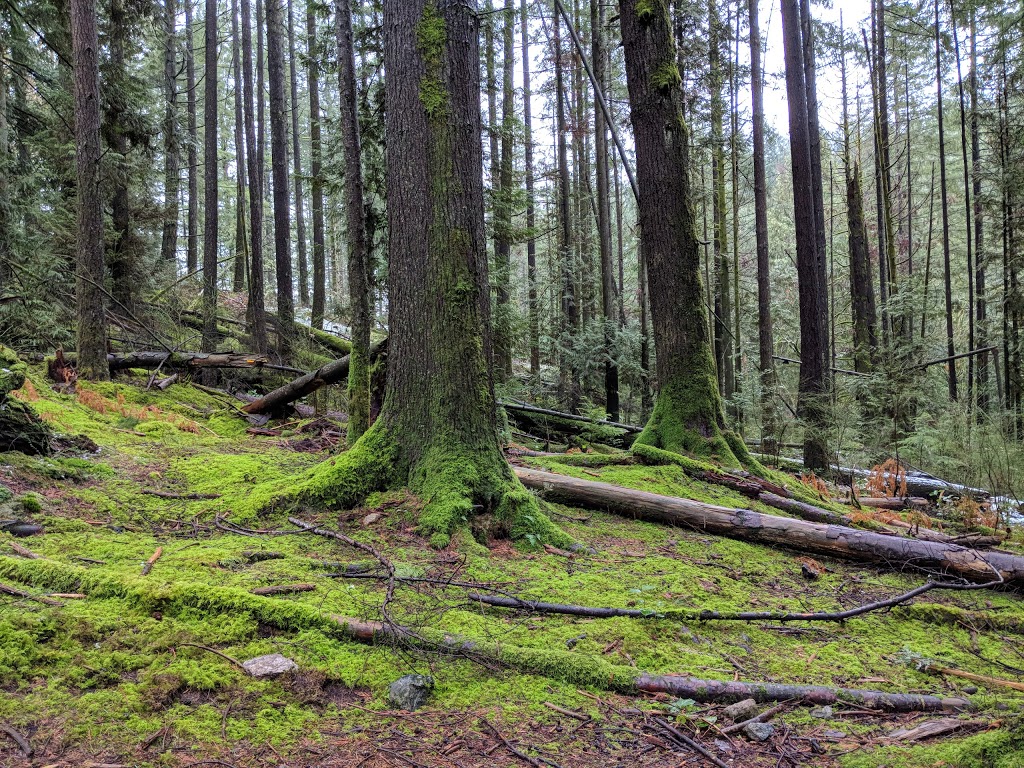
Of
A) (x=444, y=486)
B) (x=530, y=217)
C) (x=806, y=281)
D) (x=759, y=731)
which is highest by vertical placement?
(x=530, y=217)

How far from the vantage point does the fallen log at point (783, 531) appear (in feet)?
14.6

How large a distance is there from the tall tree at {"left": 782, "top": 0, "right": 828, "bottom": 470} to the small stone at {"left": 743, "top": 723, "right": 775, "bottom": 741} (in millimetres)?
8342

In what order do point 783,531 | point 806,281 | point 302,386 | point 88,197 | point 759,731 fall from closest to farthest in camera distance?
point 759,731, point 783,531, point 88,197, point 302,386, point 806,281

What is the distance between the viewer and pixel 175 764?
6.01 ft

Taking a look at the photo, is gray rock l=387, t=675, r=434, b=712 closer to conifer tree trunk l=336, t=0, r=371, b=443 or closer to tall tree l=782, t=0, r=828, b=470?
conifer tree trunk l=336, t=0, r=371, b=443

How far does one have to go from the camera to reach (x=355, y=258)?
22.3ft

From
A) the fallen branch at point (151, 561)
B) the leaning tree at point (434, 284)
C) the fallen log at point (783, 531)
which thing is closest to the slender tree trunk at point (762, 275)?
the fallen log at point (783, 531)

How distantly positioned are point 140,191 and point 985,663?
18.9 metres

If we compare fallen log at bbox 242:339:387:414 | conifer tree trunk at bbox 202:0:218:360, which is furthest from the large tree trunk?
conifer tree trunk at bbox 202:0:218:360

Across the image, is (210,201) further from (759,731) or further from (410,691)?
(759,731)

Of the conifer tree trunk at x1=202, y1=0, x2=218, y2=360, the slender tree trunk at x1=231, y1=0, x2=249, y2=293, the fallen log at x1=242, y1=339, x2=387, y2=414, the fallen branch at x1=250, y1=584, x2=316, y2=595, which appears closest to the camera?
the fallen branch at x1=250, y1=584, x2=316, y2=595

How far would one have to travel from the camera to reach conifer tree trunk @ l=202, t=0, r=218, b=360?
1367cm

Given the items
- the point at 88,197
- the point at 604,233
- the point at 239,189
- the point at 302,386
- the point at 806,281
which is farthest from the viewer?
the point at 239,189

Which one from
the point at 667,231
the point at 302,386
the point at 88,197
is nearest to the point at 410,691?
the point at 667,231
